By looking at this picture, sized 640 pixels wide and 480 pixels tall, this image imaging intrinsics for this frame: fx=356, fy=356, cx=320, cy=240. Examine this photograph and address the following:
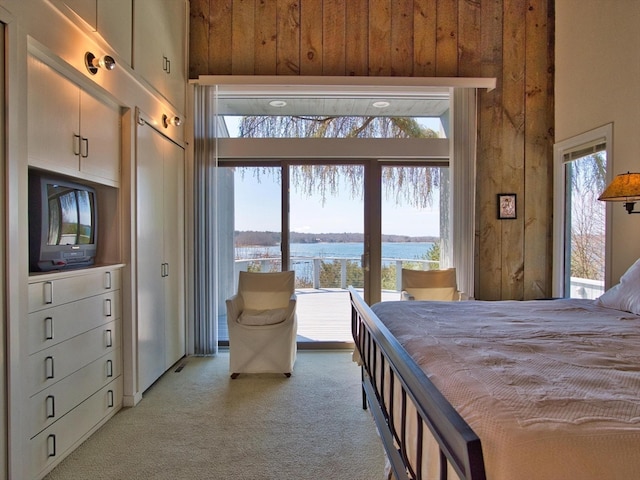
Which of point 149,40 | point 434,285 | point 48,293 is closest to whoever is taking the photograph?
point 48,293

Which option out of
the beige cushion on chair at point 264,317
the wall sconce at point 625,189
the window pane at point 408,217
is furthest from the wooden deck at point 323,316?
the wall sconce at point 625,189

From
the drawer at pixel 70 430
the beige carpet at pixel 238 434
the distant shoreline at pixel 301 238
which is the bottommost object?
the beige carpet at pixel 238 434

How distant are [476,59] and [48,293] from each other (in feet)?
14.2

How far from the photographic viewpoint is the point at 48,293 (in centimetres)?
185

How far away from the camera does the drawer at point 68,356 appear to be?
1.76 meters

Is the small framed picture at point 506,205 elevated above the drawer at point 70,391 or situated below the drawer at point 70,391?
above

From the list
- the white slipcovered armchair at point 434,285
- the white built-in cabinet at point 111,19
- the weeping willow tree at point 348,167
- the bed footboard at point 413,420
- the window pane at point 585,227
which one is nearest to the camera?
the bed footboard at point 413,420

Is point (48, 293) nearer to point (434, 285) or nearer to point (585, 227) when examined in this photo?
point (434, 285)

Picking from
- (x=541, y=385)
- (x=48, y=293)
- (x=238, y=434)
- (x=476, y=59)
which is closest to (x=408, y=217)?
(x=476, y=59)

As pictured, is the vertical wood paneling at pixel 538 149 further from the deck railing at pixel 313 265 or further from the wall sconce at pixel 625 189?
the wall sconce at pixel 625 189

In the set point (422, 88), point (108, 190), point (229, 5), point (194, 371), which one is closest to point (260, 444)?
point (194, 371)

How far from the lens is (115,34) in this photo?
7.92 ft

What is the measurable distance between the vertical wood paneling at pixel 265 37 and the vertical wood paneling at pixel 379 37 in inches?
40.7

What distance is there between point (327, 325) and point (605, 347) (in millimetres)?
2995
